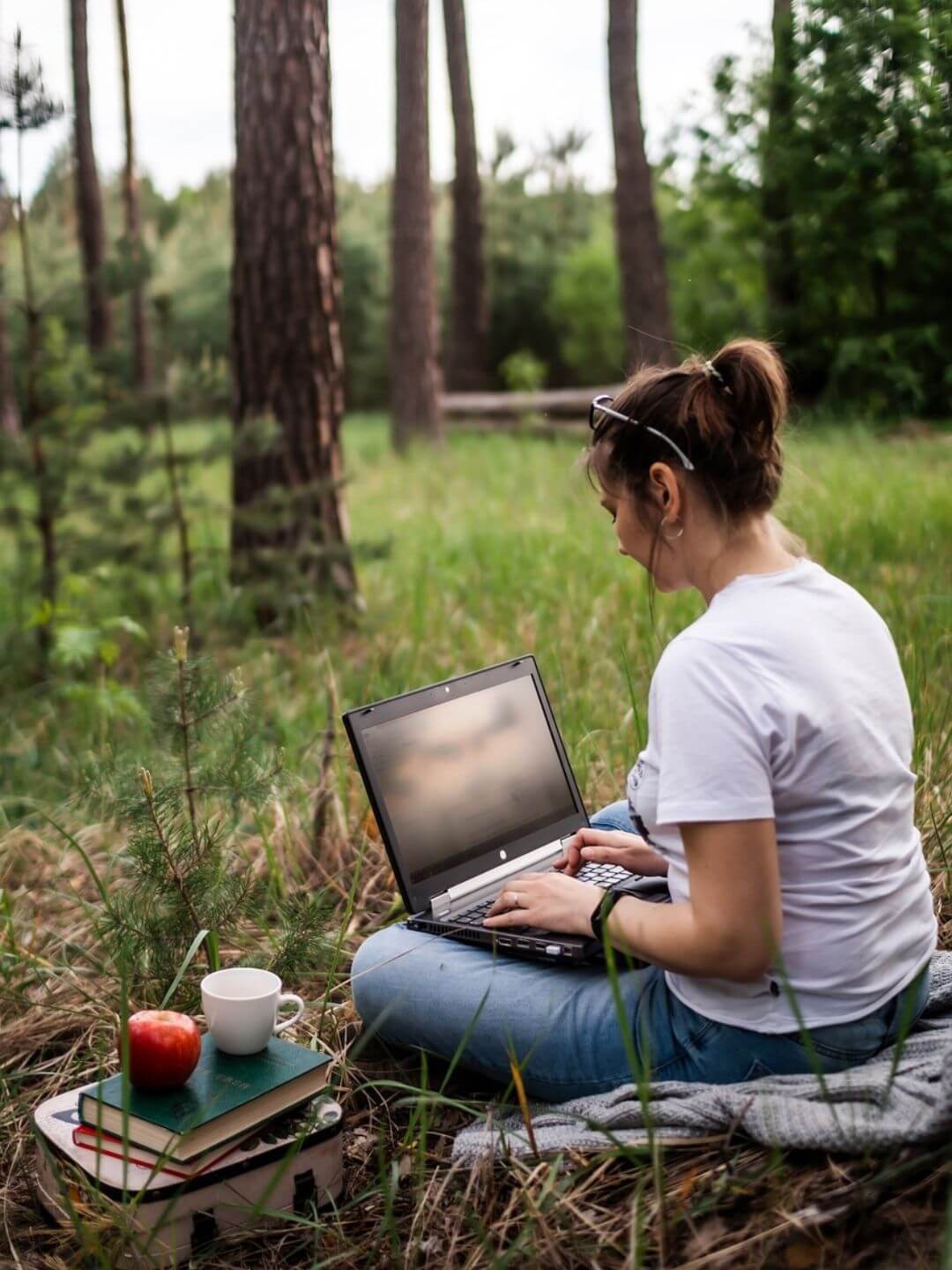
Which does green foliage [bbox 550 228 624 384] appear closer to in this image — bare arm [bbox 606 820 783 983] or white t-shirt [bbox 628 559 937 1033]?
white t-shirt [bbox 628 559 937 1033]

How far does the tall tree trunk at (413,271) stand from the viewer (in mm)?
12414

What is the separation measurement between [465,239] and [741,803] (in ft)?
52.5

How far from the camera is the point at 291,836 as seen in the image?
346 centimetres

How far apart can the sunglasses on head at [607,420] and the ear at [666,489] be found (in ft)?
0.09

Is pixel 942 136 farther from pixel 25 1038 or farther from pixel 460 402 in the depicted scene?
pixel 460 402

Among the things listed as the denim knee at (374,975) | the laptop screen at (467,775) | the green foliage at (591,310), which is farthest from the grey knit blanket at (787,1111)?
the green foliage at (591,310)

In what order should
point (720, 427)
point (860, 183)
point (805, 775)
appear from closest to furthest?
point (805, 775), point (720, 427), point (860, 183)

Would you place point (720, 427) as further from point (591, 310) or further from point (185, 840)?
point (591, 310)

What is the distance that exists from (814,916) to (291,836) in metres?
1.83

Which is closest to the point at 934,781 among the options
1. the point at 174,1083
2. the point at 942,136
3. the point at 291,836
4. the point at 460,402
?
the point at 291,836

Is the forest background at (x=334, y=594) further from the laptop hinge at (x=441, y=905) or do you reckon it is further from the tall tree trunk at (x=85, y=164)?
the tall tree trunk at (x=85, y=164)

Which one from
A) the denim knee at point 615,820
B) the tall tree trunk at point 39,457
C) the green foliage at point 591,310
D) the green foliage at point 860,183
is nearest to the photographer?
the denim knee at point 615,820

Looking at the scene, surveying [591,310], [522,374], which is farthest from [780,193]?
[591,310]

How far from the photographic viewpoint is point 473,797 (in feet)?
8.68
